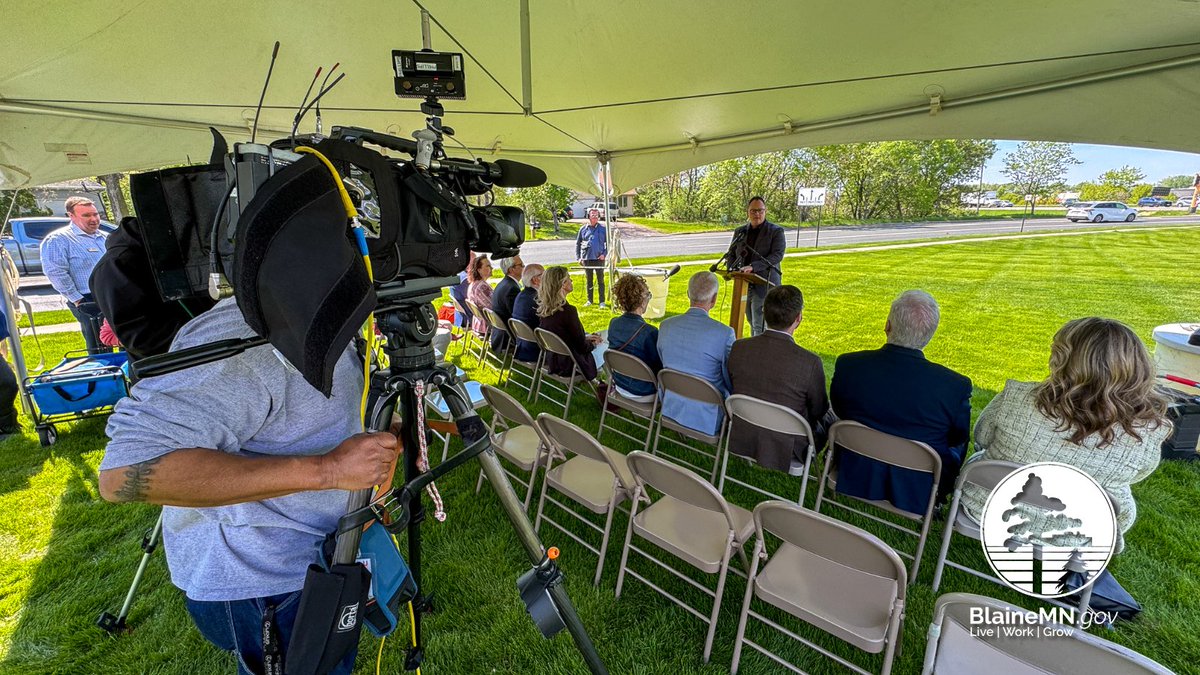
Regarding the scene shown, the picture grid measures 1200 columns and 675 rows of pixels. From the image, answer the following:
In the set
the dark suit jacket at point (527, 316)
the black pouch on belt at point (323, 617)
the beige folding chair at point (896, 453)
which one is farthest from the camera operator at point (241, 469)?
the dark suit jacket at point (527, 316)

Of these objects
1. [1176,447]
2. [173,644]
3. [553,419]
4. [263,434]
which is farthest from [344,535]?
[1176,447]

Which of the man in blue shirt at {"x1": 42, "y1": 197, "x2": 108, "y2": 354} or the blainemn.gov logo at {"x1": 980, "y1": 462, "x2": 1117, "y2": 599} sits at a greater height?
the man in blue shirt at {"x1": 42, "y1": 197, "x2": 108, "y2": 354}

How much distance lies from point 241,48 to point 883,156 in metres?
36.4

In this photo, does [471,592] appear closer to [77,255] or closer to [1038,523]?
[1038,523]

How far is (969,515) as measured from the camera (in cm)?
221

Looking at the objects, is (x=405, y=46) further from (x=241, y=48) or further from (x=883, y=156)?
(x=883, y=156)

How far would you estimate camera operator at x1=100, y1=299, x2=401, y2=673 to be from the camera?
0.72 metres

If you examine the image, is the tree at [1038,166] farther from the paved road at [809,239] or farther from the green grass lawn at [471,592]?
the green grass lawn at [471,592]

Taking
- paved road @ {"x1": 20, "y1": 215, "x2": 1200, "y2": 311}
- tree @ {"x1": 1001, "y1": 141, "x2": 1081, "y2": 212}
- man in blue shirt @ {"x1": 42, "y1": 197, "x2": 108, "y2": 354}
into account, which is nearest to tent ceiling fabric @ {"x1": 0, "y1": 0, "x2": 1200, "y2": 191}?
man in blue shirt @ {"x1": 42, "y1": 197, "x2": 108, "y2": 354}

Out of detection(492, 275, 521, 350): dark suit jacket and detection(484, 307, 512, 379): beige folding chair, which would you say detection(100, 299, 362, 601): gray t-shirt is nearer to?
detection(484, 307, 512, 379): beige folding chair

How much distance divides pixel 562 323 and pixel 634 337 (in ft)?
2.28

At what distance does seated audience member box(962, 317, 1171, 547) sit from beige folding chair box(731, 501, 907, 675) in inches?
34.5

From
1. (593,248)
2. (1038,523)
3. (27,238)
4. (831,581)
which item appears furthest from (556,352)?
(27,238)

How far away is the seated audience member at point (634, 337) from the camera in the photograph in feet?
11.8
